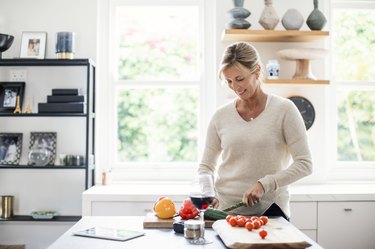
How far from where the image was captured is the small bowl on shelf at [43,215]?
3.87 metres

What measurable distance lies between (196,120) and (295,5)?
4.10 feet

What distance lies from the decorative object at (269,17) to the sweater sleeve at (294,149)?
160cm

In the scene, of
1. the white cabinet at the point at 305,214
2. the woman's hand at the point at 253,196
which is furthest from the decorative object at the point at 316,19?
the woman's hand at the point at 253,196

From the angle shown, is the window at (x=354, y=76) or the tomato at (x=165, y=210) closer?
the tomato at (x=165, y=210)

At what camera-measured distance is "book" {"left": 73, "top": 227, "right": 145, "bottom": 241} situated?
6.15 feet

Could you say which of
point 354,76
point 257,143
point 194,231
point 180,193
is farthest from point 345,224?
point 194,231

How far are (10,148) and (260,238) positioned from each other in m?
2.88

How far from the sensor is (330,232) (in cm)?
356

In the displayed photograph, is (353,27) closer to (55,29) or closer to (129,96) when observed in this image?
(129,96)

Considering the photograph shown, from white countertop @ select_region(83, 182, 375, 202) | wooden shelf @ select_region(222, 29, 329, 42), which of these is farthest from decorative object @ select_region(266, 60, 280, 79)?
white countertop @ select_region(83, 182, 375, 202)

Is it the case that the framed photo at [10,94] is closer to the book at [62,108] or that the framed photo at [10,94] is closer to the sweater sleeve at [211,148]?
the book at [62,108]

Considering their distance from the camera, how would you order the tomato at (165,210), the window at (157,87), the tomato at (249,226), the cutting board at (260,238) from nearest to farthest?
1. the cutting board at (260,238)
2. the tomato at (249,226)
3. the tomato at (165,210)
4. the window at (157,87)

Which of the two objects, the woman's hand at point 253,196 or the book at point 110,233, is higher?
the woman's hand at point 253,196

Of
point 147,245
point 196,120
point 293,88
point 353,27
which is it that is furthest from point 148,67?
point 147,245
